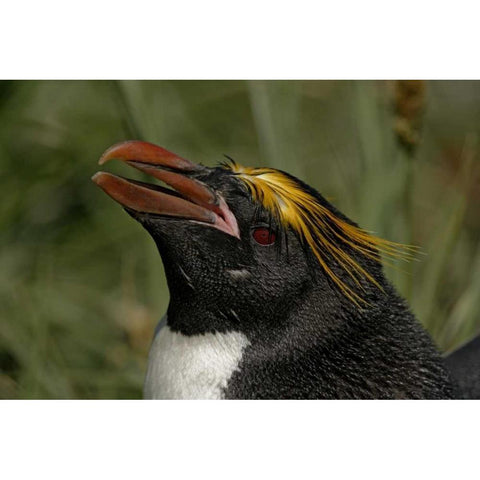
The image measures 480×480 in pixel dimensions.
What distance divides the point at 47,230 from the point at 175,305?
0.90 metres

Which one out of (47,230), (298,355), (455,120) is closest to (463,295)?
(455,120)

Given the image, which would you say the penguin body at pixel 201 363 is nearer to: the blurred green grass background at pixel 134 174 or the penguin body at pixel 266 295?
the penguin body at pixel 266 295

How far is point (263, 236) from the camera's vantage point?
1624 millimetres

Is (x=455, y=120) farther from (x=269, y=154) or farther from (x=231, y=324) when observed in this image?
(x=231, y=324)

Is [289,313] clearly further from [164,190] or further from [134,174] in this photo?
[134,174]

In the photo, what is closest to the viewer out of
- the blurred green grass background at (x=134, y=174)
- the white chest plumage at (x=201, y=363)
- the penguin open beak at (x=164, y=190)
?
the penguin open beak at (x=164, y=190)

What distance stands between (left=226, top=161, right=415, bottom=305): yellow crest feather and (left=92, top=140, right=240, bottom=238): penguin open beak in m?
0.07

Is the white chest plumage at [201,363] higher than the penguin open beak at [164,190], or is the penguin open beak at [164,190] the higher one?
the penguin open beak at [164,190]

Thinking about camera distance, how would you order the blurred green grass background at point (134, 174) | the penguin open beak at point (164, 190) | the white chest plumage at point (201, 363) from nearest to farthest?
the penguin open beak at point (164, 190) < the white chest plumage at point (201, 363) < the blurred green grass background at point (134, 174)

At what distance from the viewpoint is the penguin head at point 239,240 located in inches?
61.9

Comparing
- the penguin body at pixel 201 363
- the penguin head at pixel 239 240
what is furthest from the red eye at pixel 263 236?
the penguin body at pixel 201 363

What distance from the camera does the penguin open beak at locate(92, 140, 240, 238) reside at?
1.55m

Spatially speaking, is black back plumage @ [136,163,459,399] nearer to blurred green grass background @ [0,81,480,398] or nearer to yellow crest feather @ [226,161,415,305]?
yellow crest feather @ [226,161,415,305]

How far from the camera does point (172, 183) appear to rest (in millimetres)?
1564
